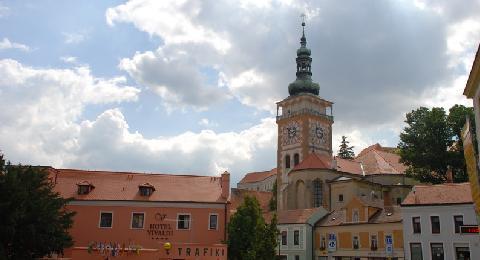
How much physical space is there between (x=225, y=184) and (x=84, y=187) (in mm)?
11345

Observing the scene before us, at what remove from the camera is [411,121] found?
58.7 meters

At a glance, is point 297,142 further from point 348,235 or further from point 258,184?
point 258,184

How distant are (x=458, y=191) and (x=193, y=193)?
2145cm

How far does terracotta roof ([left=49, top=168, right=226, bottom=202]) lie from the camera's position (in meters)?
40.4

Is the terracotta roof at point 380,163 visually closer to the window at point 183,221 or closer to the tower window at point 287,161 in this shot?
the tower window at point 287,161

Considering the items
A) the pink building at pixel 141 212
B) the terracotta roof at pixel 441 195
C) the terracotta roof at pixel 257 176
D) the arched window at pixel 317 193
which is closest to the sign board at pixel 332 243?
the terracotta roof at pixel 441 195

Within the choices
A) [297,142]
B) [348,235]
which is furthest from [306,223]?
[297,142]

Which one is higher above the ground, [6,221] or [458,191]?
[458,191]

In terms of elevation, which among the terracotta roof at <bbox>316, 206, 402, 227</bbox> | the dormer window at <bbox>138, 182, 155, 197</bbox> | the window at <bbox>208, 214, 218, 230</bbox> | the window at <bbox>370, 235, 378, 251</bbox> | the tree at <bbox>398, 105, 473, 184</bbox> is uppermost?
the tree at <bbox>398, 105, 473, 184</bbox>

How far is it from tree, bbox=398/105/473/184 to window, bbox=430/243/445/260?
600 inches

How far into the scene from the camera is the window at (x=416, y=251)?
41.9 meters

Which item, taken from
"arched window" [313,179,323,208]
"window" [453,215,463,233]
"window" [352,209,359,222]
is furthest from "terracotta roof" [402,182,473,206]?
"arched window" [313,179,323,208]

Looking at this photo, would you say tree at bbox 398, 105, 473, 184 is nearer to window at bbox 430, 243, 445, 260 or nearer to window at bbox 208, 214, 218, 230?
window at bbox 430, 243, 445, 260

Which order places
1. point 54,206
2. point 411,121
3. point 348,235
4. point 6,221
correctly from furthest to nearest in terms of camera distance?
point 411,121, point 348,235, point 54,206, point 6,221
